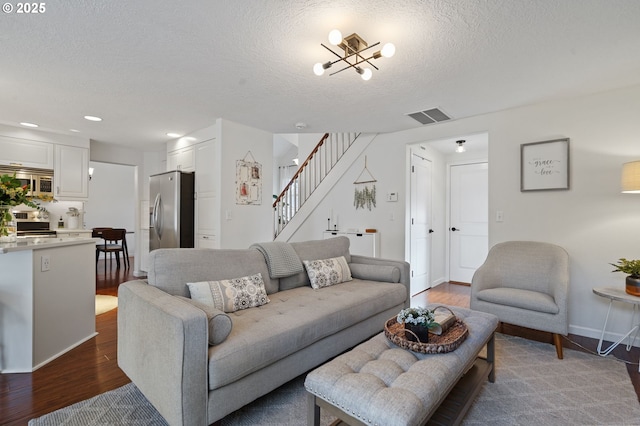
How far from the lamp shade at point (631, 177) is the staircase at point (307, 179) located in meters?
3.57

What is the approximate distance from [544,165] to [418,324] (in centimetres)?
264

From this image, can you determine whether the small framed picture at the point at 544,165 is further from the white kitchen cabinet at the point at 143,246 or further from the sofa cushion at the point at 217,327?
the white kitchen cabinet at the point at 143,246

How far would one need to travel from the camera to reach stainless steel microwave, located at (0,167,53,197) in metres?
4.34

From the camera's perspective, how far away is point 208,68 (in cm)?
246

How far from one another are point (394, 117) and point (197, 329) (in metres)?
3.24

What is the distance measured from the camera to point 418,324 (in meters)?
1.67

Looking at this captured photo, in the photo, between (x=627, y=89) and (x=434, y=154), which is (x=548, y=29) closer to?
(x=627, y=89)

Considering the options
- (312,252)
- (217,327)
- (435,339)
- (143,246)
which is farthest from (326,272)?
(143,246)

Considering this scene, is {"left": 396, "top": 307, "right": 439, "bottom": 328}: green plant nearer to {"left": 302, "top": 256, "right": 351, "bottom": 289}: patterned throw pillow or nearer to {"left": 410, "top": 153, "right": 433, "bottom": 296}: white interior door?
{"left": 302, "top": 256, "right": 351, "bottom": 289}: patterned throw pillow

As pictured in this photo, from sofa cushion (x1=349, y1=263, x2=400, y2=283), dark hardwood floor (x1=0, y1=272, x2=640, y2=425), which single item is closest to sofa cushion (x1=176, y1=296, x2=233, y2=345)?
dark hardwood floor (x1=0, y1=272, x2=640, y2=425)

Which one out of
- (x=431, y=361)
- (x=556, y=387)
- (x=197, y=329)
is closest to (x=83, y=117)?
(x=197, y=329)

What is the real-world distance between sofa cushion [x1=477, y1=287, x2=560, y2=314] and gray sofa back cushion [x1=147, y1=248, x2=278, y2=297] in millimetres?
2055

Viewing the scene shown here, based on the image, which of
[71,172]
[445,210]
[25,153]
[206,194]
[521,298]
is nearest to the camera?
[521,298]

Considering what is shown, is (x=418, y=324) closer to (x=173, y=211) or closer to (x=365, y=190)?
(x=365, y=190)
